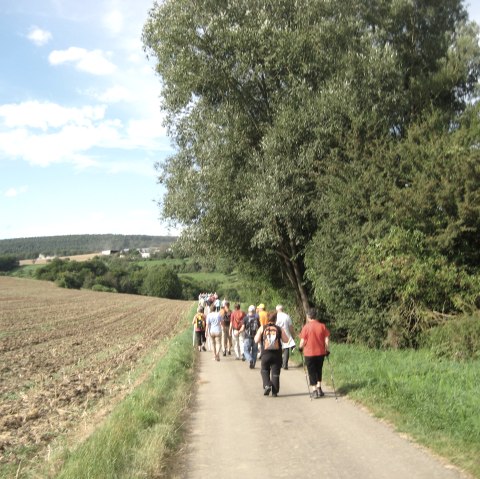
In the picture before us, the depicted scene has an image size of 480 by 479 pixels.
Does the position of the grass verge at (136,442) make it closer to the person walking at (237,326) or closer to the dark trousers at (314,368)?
the dark trousers at (314,368)

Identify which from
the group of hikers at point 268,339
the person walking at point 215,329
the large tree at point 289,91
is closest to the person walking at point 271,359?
the group of hikers at point 268,339

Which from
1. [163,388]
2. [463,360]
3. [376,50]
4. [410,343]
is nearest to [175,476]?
[163,388]

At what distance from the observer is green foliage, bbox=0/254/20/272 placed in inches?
5044

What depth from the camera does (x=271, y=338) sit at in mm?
11406

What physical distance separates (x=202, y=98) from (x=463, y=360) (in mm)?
13432

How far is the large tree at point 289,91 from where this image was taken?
58.6 feet

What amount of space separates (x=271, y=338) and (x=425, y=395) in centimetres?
346

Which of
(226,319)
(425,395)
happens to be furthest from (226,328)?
(425,395)

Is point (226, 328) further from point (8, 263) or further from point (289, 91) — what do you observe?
point (8, 263)

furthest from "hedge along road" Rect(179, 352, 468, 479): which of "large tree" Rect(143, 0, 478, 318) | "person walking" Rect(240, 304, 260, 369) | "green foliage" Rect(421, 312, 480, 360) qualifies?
"large tree" Rect(143, 0, 478, 318)

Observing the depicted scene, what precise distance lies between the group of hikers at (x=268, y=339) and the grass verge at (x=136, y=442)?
191cm

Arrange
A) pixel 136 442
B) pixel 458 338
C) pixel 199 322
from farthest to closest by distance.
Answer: pixel 199 322 → pixel 458 338 → pixel 136 442

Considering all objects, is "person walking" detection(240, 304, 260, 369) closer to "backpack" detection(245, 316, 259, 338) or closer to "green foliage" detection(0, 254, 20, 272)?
"backpack" detection(245, 316, 259, 338)

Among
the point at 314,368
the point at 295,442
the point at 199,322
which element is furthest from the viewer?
the point at 199,322
